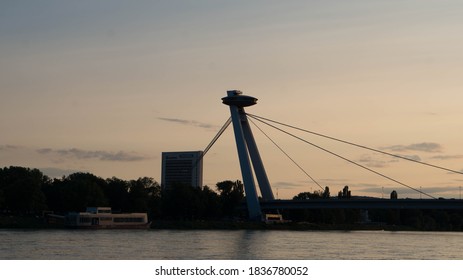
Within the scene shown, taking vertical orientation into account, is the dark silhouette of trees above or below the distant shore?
above

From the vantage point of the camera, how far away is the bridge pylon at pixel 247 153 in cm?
9325

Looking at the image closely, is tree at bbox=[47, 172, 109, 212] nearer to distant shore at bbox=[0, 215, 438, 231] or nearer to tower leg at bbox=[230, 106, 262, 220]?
distant shore at bbox=[0, 215, 438, 231]

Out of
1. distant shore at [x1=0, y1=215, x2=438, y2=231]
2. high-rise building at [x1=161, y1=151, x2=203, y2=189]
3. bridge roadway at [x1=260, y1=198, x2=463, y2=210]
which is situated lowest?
distant shore at [x1=0, y1=215, x2=438, y2=231]

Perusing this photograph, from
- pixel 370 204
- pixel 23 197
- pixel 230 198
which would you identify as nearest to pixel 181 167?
pixel 230 198

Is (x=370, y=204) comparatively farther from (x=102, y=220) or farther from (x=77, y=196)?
(x=77, y=196)

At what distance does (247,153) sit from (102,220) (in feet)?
61.7

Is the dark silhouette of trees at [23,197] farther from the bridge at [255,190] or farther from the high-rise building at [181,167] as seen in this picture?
the high-rise building at [181,167]

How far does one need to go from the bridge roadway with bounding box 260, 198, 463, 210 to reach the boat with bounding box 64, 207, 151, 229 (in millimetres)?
16818

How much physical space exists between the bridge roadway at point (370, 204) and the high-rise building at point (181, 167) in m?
82.3

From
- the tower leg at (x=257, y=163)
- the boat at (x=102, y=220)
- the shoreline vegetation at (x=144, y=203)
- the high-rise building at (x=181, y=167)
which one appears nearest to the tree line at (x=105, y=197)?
the shoreline vegetation at (x=144, y=203)

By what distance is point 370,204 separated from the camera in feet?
293

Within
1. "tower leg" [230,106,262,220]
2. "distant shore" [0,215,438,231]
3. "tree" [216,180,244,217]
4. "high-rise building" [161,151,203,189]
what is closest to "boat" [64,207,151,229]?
"distant shore" [0,215,438,231]

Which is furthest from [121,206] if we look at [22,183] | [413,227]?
[413,227]

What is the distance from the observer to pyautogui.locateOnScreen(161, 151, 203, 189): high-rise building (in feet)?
594
